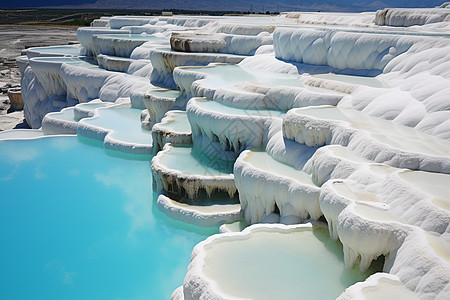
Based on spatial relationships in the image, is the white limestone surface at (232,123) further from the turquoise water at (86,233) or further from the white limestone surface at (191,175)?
the turquoise water at (86,233)

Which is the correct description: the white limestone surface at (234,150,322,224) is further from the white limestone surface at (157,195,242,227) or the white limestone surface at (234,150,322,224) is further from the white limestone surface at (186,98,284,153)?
the white limestone surface at (186,98,284,153)

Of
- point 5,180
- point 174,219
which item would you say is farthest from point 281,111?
point 5,180

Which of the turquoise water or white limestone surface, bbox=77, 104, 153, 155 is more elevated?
the turquoise water

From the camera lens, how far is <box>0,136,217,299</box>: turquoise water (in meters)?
5.93

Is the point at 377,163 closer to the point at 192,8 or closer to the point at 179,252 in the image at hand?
the point at 179,252

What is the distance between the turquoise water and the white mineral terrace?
0.51m

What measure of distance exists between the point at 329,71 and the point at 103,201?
17.3ft

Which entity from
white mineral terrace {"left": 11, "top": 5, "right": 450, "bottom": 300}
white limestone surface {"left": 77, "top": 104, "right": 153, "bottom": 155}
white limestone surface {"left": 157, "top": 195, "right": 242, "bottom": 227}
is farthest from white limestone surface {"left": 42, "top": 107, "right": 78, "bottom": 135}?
white limestone surface {"left": 157, "top": 195, "right": 242, "bottom": 227}

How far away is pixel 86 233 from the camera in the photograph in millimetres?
7059

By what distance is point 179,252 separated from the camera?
263 inches

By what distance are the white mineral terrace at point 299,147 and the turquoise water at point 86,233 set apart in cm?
51

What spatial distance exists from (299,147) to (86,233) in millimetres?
3497

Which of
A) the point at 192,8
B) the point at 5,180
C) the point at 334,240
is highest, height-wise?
the point at 334,240

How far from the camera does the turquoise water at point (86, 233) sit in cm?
593
